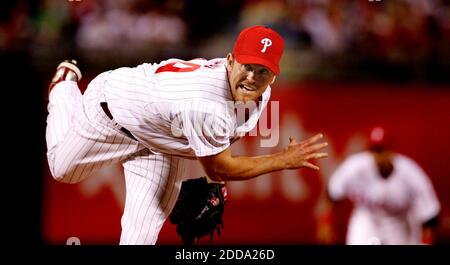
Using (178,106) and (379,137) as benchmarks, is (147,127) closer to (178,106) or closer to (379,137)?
(178,106)

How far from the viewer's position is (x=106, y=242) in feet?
16.0

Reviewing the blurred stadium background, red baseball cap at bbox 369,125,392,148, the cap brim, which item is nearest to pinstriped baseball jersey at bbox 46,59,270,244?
the cap brim

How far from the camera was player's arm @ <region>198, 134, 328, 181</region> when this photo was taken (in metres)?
3.06

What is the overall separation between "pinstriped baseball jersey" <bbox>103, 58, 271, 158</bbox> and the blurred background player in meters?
1.73

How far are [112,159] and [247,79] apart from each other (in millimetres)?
724

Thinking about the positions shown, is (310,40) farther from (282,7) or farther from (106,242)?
(106,242)

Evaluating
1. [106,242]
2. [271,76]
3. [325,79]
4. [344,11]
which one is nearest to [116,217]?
[106,242]

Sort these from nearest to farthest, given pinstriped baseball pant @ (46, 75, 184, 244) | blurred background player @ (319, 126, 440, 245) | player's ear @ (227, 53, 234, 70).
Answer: player's ear @ (227, 53, 234, 70) < pinstriped baseball pant @ (46, 75, 184, 244) < blurred background player @ (319, 126, 440, 245)

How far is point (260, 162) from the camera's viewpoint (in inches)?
122

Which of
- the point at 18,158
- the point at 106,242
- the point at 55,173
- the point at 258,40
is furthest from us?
the point at 106,242

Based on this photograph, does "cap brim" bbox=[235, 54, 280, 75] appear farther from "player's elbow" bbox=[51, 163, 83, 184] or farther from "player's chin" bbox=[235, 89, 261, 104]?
"player's elbow" bbox=[51, 163, 83, 184]

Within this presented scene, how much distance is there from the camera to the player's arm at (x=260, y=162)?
3064 mm

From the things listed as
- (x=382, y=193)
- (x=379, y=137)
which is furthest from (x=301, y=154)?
(x=382, y=193)

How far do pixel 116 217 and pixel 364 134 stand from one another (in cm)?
154
